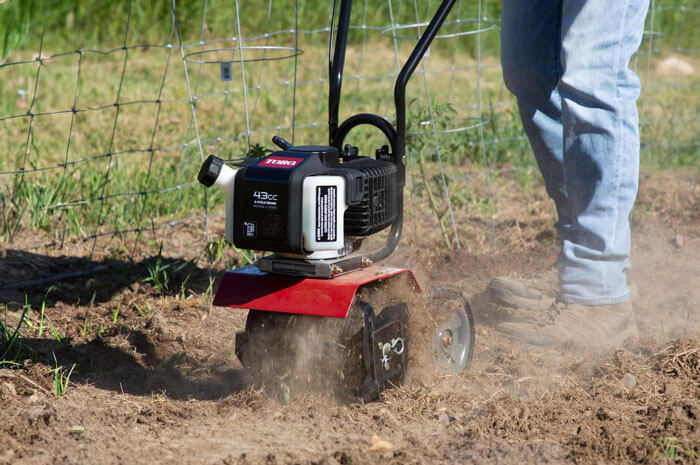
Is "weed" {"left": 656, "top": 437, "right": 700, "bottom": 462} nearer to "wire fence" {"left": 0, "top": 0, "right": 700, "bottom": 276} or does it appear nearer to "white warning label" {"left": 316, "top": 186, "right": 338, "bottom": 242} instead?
"white warning label" {"left": 316, "top": 186, "right": 338, "bottom": 242}

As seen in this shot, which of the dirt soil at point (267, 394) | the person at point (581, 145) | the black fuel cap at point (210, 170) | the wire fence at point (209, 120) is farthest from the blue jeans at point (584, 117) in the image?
the black fuel cap at point (210, 170)

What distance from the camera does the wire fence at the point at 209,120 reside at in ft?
11.4

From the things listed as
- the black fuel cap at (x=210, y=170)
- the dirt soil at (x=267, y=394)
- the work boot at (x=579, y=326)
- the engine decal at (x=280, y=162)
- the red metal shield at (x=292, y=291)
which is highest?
the engine decal at (x=280, y=162)

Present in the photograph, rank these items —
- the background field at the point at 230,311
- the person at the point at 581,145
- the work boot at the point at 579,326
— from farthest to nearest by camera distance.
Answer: the work boot at the point at 579,326, the person at the point at 581,145, the background field at the point at 230,311

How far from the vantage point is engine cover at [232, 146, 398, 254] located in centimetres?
194

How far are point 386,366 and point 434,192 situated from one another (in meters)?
1.89

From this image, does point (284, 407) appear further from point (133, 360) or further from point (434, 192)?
point (434, 192)

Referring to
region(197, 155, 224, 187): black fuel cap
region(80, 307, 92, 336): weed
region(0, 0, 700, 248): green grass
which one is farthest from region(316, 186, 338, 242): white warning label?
region(80, 307, 92, 336): weed

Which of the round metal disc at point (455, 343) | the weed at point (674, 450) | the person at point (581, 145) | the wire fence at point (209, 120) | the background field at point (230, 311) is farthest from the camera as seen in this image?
the wire fence at point (209, 120)

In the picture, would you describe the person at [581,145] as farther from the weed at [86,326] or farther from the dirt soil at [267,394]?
the weed at [86,326]

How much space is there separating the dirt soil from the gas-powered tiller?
0.33 feet

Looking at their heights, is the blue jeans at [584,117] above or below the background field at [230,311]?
above

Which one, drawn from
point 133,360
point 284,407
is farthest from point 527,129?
point 133,360

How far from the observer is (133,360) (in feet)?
8.26
